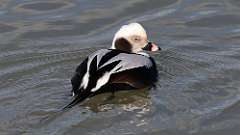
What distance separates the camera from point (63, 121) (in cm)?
606

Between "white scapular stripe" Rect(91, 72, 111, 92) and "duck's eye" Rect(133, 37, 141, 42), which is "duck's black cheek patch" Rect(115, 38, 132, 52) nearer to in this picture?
"duck's eye" Rect(133, 37, 141, 42)

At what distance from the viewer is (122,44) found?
768 cm

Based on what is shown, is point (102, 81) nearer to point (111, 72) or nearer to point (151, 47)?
point (111, 72)

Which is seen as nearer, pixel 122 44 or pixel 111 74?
pixel 111 74

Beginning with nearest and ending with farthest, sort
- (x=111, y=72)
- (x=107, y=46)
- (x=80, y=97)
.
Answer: (x=80, y=97) < (x=111, y=72) < (x=107, y=46)

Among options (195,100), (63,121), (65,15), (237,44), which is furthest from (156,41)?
(63,121)

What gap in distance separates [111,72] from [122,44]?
1063mm

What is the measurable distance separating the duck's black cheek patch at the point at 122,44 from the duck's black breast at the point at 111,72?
549 mm

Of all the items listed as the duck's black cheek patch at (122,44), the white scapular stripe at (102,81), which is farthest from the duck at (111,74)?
the duck's black cheek patch at (122,44)

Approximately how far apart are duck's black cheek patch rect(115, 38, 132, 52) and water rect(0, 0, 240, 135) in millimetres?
378

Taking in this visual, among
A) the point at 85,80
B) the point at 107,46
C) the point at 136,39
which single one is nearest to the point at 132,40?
the point at 136,39

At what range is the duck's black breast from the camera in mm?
6609

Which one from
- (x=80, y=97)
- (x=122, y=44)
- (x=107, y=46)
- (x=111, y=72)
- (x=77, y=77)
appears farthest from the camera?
(x=107, y=46)

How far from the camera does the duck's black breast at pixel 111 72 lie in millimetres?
6609
